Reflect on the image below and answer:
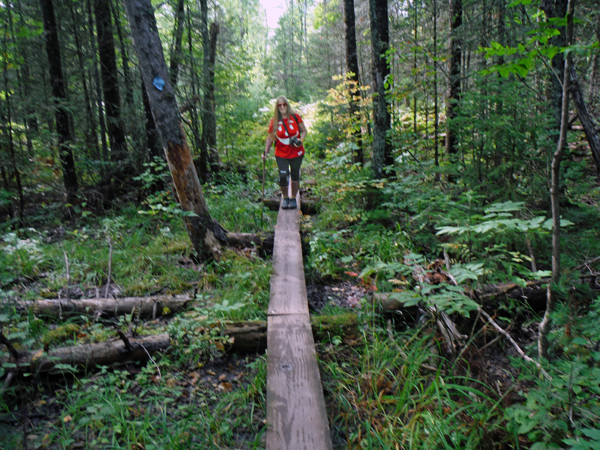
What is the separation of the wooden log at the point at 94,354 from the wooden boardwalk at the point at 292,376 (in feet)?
4.14

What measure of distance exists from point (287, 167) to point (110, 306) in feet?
14.4

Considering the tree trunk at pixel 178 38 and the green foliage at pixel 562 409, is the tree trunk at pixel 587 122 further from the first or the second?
the tree trunk at pixel 178 38

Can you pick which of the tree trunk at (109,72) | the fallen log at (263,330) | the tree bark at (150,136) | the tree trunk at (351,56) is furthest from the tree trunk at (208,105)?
the fallen log at (263,330)

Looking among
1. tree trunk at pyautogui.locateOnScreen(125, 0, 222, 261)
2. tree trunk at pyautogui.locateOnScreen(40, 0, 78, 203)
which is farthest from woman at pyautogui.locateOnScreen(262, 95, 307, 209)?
tree trunk at pyautogui.locateOnScreen(40, 0, 78, 203)

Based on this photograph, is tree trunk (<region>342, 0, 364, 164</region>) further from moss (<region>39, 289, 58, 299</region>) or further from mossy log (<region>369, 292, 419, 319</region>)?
moss (<region>39, 289, 58, 299</region>)

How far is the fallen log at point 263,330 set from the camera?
3.79 metres

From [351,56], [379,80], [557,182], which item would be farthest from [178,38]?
[557,182]

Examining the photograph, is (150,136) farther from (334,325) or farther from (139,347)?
(334,325)

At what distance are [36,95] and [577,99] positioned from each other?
10.4 m

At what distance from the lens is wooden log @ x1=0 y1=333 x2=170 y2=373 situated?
3.03m

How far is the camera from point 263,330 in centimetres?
385

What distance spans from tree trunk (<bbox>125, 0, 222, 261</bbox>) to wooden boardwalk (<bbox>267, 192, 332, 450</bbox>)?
187cm

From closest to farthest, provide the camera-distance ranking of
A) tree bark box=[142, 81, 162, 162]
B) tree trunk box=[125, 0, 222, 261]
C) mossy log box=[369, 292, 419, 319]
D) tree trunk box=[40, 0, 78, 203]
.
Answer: mossy log box=[369, 292, 419, 319] < tree trunk box=[125, 0, 222, 261] < tree trunk box=[40, 0, 78, 203] < tree bark box=[142, 81, 162, 162]

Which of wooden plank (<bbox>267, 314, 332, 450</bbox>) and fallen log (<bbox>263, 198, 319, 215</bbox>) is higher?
fallen log (<bbox>263, 198, 319, 215</bbox>)
